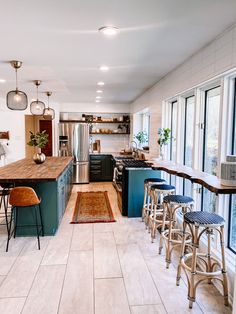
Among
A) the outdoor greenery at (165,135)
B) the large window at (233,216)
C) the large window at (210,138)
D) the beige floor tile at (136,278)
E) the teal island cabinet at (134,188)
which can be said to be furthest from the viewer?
the teal island cabinet at (134,188)

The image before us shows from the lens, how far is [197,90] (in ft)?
11.0

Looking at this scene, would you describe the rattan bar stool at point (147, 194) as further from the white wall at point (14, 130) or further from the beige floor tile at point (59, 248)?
the white wall at point (14, 130)

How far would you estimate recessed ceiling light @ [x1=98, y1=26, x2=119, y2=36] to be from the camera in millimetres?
2472

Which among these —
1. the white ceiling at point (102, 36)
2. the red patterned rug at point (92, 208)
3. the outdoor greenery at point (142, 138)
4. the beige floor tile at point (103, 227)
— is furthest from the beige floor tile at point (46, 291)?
the outdoor greenery at point (142, 138)

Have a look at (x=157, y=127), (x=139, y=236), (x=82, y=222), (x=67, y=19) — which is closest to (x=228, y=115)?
(x=67, y=19)

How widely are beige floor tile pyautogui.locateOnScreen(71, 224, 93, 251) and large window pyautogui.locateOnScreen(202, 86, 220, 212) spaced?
161 centimetres

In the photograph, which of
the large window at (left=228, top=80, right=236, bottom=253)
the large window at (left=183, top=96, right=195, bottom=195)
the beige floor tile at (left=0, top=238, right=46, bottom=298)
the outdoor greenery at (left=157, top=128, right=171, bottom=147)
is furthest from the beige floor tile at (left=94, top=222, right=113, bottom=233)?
the large window at (left=228, top=80, right=236, bottom=253)

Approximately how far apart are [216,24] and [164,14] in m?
0.55

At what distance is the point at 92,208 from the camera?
5062 millimetres

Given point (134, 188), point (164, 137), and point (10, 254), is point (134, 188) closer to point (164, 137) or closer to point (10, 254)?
point (164, 137)

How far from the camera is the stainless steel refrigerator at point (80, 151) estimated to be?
24.8ft

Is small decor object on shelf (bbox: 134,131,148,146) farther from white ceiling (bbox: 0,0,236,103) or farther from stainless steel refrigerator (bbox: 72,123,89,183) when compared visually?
white ceiling (bbox: 0,0,236,103)

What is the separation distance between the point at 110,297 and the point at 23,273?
996 millimetres

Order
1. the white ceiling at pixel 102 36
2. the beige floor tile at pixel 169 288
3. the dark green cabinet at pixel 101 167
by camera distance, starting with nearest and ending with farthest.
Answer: the white ceiling at pixel 102 36
the beige floor tile at pixel 169 288
the dark green cabinet at pixel 101 167
